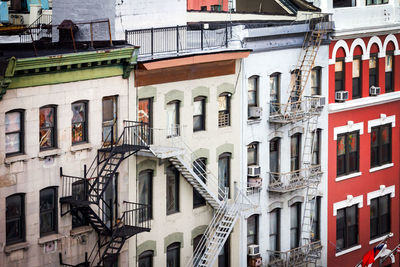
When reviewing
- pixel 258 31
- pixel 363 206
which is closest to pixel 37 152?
pixel 258 31

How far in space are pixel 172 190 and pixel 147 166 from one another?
6.69 feet

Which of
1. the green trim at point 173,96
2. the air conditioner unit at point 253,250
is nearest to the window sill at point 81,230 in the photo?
the green trim at point 173,96

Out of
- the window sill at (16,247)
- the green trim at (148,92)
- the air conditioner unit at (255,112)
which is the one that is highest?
the green trim at (148,92)

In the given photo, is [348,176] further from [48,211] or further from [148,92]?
[48,211]

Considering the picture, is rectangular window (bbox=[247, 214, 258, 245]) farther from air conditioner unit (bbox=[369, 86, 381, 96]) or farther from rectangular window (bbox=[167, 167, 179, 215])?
air conditioner unit (bbox=[369, 86, 381, 96])

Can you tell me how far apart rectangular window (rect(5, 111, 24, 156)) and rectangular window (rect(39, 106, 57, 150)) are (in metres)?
0.80

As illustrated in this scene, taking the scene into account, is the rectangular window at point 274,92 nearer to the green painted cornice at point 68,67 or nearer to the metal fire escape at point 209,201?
the metal fire escape at point 209,201

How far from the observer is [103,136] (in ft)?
139

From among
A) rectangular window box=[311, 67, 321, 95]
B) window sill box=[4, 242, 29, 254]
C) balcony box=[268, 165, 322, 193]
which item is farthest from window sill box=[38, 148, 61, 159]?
rectangular window box=[311, 67, 321, 95]

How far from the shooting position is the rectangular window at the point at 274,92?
5038 cm

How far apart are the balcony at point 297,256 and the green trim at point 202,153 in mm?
6318

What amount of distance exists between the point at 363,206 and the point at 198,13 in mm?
12095

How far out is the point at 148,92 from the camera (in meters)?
43.8

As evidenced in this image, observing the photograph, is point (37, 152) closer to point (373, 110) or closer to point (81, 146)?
point (81, 146)
